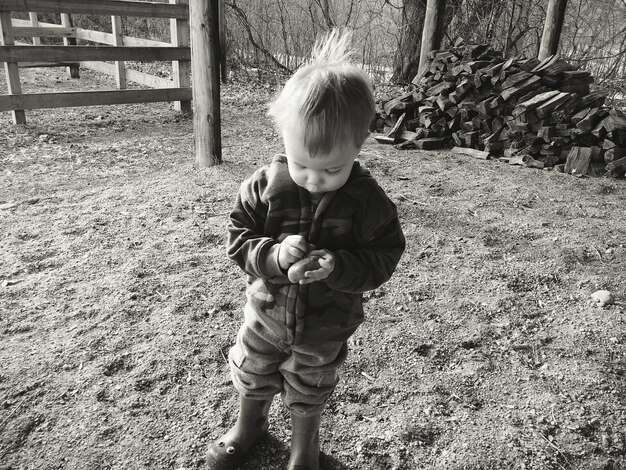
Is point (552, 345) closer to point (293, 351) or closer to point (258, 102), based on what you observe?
point (293, 351)

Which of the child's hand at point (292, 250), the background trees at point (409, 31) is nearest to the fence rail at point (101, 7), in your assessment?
the background trees at point (409, 31)

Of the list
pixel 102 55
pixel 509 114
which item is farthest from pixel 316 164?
pixel 102 55

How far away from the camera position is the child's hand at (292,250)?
53.1 inches

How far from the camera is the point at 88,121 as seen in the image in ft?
23.0

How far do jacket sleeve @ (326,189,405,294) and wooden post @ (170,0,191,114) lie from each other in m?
6.64

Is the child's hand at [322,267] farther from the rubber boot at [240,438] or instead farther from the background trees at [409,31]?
the background trees at [409,31]

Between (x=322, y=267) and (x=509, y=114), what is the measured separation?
5001 millimetres

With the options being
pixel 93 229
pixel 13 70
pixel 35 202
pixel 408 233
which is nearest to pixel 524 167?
pixel 408 233

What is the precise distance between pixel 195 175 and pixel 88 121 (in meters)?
3.01

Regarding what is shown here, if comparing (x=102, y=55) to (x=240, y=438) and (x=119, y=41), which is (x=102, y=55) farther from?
(x=240, y=438)

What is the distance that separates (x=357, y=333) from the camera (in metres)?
2.64

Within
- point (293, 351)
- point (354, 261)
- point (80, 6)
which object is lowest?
point (293, 351)

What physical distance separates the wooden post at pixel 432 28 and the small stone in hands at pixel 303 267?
602cm

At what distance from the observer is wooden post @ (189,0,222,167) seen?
15.4ft
